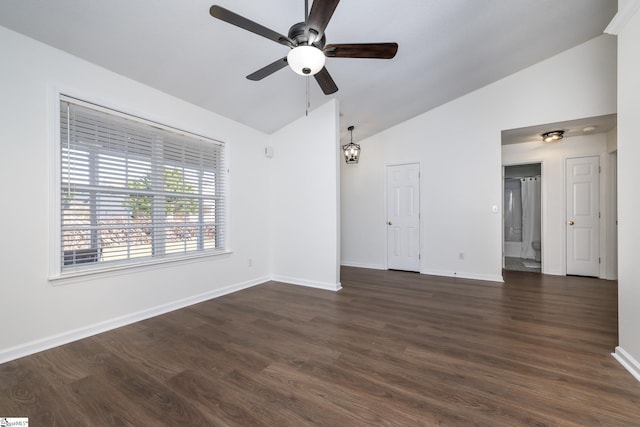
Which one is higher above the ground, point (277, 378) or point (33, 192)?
point (33, 192)

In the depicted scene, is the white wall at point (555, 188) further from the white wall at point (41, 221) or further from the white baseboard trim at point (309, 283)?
the white wall at point (41, 221)

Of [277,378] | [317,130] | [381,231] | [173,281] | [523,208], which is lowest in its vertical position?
[277,378]

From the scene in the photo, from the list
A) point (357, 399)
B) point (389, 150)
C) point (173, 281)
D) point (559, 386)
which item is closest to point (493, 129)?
point (389, 150)

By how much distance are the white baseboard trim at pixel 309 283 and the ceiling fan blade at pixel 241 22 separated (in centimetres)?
302

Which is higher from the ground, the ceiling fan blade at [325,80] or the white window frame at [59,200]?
the ceiling fan blade at [325,80]

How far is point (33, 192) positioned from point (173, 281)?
4.85ft

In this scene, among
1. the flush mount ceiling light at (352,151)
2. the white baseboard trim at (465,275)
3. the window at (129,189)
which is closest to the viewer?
the window at (129,189)

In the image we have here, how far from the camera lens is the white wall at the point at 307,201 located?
12.2 ft

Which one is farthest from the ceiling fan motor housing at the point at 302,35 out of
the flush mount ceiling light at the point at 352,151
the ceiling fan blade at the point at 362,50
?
the flush mount ceiling light at the point at 352,151

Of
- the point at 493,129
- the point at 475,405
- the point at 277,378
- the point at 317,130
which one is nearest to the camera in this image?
the point at 475,405

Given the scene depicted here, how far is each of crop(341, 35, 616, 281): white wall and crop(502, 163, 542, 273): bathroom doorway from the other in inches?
76.8

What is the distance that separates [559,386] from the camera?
1.59m

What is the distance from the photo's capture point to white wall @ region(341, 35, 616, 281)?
3469 millimetres

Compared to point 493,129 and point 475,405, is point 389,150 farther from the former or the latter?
point 475,405
